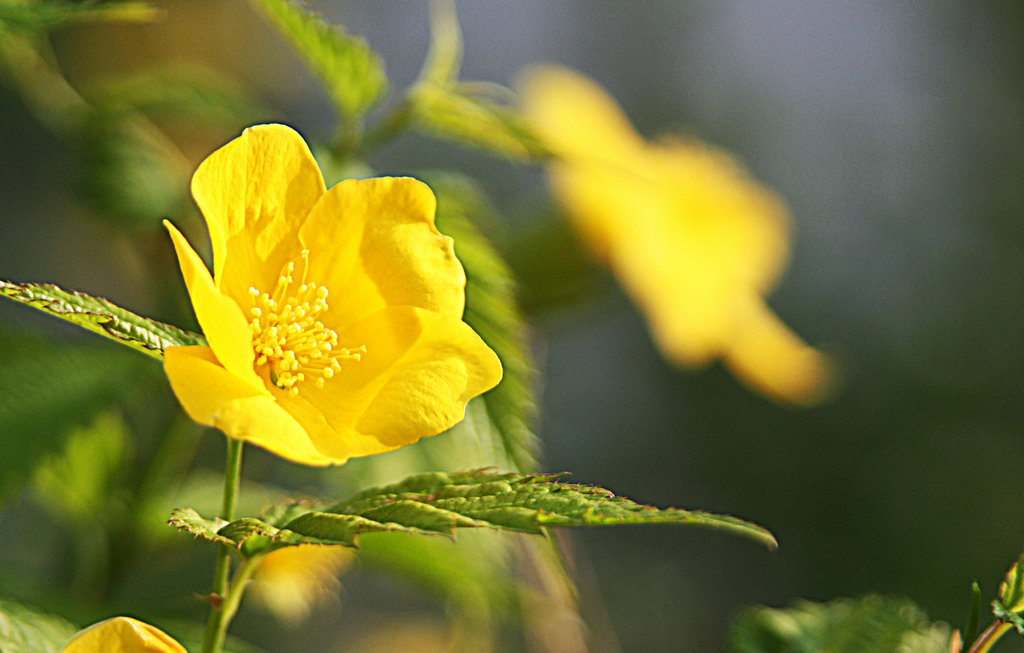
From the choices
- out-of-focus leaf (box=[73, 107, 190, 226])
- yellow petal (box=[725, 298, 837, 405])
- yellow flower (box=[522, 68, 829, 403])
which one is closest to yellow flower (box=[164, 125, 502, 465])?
out-of-focus leaf (box=[73, 107, 190, 226])

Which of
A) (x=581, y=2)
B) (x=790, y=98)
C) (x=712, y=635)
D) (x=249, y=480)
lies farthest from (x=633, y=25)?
(x=249, y=480)

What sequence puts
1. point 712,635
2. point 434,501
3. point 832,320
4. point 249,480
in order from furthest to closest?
point 832,320, point 712,635, point 249,480, point 434,501

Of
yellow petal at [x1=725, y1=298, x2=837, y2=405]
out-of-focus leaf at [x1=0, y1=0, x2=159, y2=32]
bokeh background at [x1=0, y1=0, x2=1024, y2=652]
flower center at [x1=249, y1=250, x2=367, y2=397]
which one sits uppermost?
out-of-focus leaf at [x1=0, y1=0, x2=159, y2=32]

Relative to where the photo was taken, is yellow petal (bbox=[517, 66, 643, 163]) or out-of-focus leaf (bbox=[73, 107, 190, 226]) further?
yellow petal (bbox=[517, 66, 643, 163])

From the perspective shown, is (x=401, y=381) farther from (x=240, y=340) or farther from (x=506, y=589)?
(x=506, y=589)

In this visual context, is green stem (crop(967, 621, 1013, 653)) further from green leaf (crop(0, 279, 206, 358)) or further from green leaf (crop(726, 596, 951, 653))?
green leaf (crop(0, 279, 206, 358))

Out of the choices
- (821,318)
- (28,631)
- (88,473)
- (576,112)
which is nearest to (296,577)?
(88,473)

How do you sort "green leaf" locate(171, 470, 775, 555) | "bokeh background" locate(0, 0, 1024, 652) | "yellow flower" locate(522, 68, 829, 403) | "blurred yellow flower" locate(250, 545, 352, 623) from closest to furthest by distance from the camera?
"green leaf" locate(171, 470, 775, 555) → "blurred yellow flower" locate(250, 545, 352, 623) → "yellow flower" locate(522, 68, 829, 403) → "bokeh background" locate(0, 0, 1024, 652)
